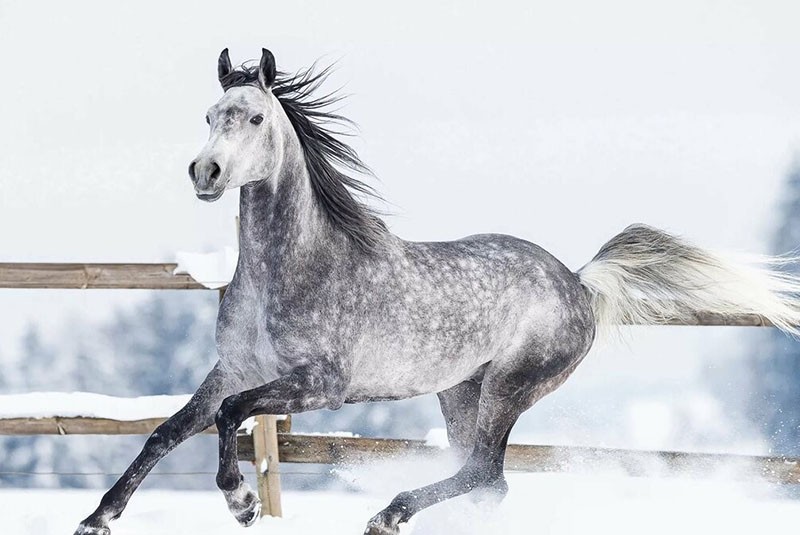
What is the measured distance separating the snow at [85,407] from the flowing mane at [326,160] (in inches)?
70.1

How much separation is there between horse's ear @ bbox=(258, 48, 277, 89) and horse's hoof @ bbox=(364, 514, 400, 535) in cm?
156

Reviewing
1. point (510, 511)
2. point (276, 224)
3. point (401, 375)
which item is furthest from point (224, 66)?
point (510, 511)

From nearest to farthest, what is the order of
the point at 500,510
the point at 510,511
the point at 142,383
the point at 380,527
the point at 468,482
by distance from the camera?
the point at 380,527, the point at 468,482, the point at 500,510, the point at 510,511, the point at 142,383

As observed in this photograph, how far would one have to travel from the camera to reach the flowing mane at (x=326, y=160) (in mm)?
3264

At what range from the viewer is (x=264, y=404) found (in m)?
2.89

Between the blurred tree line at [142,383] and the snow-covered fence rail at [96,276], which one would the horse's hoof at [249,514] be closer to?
the snow-covered fence rail at [96,276]

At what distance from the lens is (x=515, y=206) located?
14133 millimetres

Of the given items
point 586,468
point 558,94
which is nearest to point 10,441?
point 586,468

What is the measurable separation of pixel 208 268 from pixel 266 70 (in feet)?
6.00

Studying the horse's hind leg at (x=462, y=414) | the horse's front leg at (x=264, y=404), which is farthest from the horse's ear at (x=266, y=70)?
the horse's hind leg at (x=462, y=414)

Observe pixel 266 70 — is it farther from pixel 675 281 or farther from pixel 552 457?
pixel 552 457

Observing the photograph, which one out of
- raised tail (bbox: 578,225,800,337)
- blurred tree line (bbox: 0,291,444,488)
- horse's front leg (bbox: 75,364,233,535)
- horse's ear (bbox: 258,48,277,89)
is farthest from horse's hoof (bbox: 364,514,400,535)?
blurred tree line (bbox: 0,291,444,488)

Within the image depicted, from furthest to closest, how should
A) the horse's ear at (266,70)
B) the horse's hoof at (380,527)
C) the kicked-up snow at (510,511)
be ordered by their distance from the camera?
the kicked-up snow at (510,511) → the horse's hoof at (380,527) → the horse's ear at (266,70)

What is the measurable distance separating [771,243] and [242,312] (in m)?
9.65
